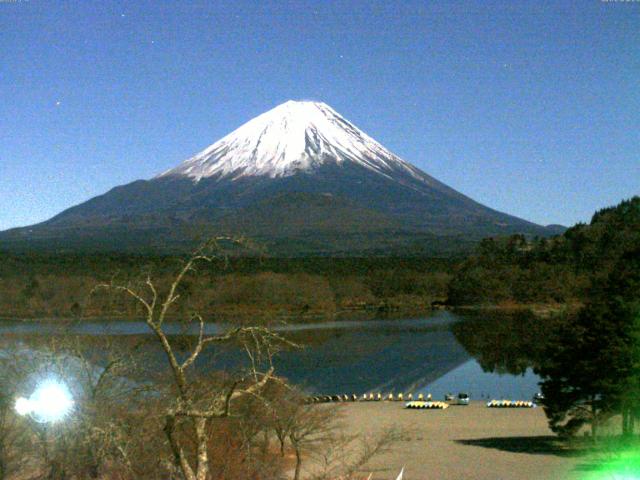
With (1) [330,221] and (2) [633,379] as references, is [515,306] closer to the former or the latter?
(2) [633,379]

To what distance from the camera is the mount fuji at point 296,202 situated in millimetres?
105500

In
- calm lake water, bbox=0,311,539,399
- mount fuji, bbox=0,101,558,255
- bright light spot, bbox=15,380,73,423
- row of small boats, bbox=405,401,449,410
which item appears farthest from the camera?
mount fuji, bbox=0,101,558,255

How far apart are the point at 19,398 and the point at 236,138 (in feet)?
474

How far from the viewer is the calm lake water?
27.8 metres

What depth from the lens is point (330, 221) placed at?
395 ft

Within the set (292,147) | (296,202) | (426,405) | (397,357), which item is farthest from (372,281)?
(292,147)

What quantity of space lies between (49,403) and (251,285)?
159 feet

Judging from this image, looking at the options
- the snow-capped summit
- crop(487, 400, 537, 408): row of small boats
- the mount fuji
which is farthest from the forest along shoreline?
the snow-capped summit

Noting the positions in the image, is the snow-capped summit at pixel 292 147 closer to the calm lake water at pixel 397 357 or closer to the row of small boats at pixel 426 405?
the calm lake water at pixel 397 357

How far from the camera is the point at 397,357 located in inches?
1414

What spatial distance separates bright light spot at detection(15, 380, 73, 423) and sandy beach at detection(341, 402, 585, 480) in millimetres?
6223

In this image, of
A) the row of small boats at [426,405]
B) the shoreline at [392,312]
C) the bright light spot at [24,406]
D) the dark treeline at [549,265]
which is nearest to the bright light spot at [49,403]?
the bright light spot at [24,406]

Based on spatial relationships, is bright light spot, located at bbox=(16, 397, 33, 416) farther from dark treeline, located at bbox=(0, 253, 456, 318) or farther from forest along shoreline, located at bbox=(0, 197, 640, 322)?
forest along shoreline, located at bbox=(0, 197, 640, 322)

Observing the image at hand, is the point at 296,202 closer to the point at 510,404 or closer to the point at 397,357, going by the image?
the point at 397,357
